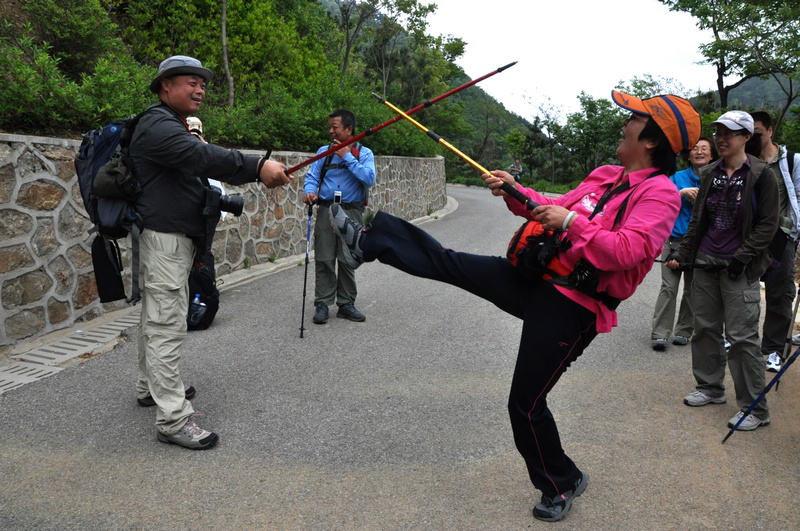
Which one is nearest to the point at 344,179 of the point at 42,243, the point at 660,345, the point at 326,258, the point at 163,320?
the point at 326,258

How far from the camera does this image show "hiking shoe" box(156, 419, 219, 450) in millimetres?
3457

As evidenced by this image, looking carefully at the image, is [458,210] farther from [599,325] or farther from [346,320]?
[599,325]

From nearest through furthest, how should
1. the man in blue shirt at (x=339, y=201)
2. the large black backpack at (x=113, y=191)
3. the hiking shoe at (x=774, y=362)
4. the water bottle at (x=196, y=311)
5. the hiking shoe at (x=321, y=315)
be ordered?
the large black backpack at (x=113, y=191) < the hiking shoe at (x=774, y=362) < the water bottle at (x=196, y=311) < the man in blue shirt at (x=339, y=201) < the hiking shoe at (x=321, y=315)

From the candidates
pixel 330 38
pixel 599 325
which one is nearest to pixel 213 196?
pixel 599 325

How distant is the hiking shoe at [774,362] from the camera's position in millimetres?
5250

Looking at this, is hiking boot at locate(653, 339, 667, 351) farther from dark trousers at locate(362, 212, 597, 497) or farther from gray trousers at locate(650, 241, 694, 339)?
dark trousers at locate(362, 212, 597, 497)

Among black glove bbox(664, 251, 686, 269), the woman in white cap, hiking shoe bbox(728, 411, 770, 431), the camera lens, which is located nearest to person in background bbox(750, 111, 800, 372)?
the woman in white cap

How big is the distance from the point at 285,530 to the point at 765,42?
102 ft

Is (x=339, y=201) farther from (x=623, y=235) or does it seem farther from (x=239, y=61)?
(x=239, y=61)

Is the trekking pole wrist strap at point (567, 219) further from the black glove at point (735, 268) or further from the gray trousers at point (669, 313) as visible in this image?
the gray trousers at point (669, 313)

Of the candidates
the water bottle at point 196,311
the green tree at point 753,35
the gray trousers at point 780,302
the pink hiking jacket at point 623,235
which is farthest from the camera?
the green tree at point 753,35

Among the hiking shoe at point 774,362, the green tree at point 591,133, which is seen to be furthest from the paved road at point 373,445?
the green tree at point 591,133

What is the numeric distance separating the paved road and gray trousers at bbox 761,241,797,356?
1.09 ft

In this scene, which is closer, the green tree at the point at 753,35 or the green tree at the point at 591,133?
the green tree at the point at 753,35
